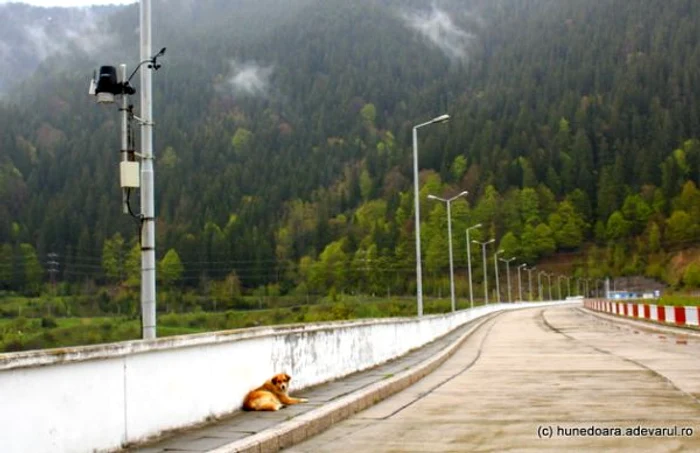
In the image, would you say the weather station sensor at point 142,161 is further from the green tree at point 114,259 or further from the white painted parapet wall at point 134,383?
the green tree at point 114,259

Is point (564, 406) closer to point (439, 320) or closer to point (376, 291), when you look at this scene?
point (439, 320)

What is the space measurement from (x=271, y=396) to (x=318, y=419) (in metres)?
1.30

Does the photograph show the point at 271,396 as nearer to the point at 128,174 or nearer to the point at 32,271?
the point at 128,174

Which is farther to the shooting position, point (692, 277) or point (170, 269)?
point (170, 269)

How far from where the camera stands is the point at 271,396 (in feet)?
40.3

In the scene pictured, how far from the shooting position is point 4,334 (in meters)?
115

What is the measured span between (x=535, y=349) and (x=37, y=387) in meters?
22.5

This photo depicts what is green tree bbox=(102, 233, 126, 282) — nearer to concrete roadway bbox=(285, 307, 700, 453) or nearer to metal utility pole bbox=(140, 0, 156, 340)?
concrete roadway bbox=(285, 307, 700, 453)

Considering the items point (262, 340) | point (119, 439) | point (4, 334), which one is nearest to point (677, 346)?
point (262, 340)

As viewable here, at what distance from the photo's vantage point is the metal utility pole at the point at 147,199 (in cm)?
1303

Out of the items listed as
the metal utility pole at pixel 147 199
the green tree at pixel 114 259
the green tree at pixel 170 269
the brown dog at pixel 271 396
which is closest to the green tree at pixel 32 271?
the green tree at pixel 114 259

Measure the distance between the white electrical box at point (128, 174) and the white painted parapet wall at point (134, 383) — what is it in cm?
260

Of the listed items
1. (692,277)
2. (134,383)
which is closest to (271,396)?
(134,383)

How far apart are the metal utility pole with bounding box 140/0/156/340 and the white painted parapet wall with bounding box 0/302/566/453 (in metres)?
1.58
